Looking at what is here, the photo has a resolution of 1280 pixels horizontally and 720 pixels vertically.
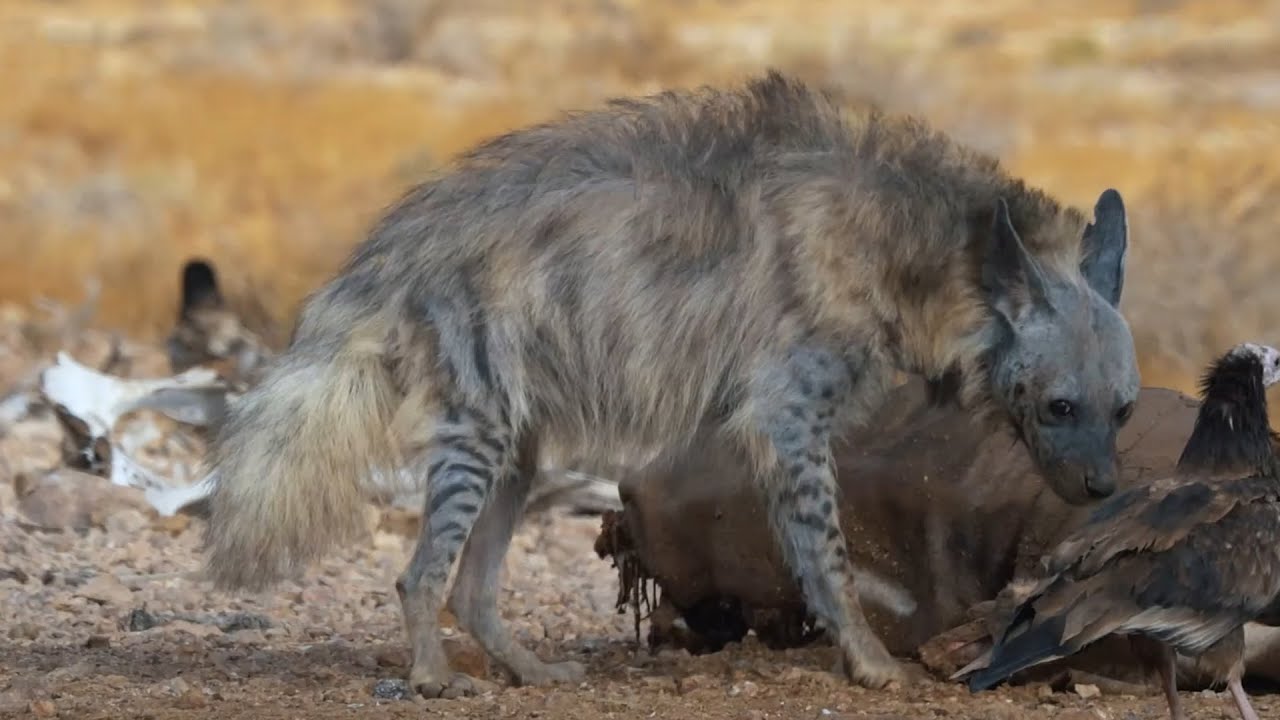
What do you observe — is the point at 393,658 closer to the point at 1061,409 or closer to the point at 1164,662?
the point at 1061,409

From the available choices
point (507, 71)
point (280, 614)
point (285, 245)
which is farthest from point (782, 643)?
point (507, 71)

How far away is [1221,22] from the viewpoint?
32250 millimetres

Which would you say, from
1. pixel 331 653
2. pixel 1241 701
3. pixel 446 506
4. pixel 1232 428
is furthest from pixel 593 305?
pixel 1241 701

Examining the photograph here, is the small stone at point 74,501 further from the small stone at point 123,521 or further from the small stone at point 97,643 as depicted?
the small stone at point 97,643

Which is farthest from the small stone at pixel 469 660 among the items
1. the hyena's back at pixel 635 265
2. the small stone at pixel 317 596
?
the small stone at pixel 317 596

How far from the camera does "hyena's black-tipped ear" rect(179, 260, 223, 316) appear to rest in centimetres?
1394

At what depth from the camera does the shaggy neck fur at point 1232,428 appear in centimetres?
612

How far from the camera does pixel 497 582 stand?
24.3ft

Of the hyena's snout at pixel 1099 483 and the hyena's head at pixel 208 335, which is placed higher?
the hyena's head at pixel 208 335

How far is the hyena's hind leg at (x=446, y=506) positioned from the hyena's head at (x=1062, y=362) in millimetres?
1647

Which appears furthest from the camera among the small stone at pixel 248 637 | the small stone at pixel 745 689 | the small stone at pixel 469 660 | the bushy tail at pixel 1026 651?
the small stone at pixel 248 637

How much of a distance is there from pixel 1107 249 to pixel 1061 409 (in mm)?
635

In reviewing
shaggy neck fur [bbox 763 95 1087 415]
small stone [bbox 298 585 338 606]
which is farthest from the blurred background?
shaggy neck fur [bbox 763 95 1087 415]

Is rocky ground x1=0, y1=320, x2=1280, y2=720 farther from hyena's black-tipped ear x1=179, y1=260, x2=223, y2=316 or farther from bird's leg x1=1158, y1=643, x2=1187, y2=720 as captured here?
hyena's black-tipped ear x1=179, y1=260, x2=223, y2=316
